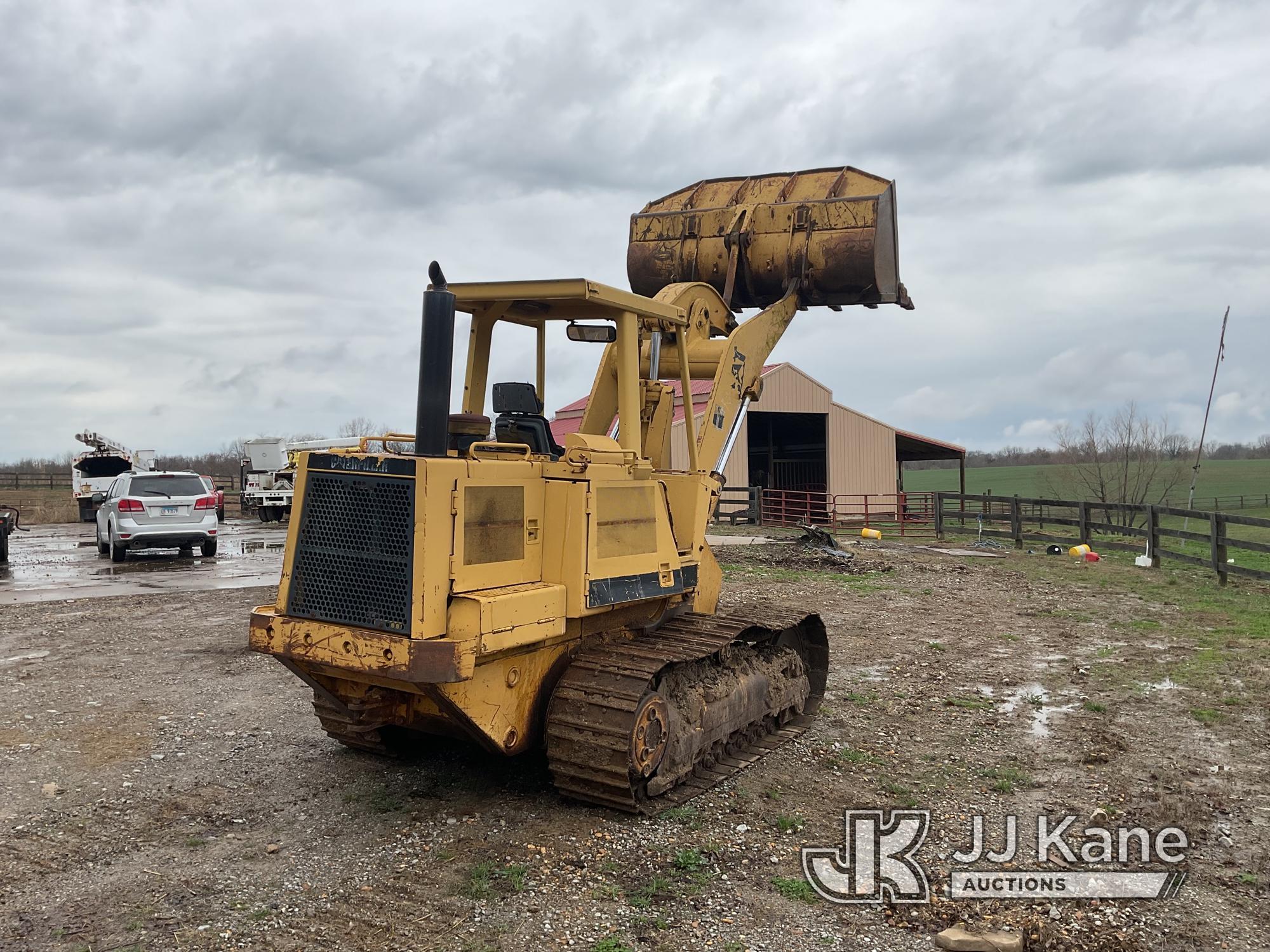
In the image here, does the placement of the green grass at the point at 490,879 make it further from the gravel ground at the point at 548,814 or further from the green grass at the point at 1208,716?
the green grass at the point at 1208,716

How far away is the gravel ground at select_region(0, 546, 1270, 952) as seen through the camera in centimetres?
422

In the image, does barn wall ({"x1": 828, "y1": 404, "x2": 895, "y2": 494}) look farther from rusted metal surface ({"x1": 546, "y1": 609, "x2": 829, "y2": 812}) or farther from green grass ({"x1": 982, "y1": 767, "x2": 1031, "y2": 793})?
rusted metal surface ({"x1": 546, "y1": 609, "x2": 829, "y2": 812})

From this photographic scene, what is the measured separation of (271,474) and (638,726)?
31.1 metres

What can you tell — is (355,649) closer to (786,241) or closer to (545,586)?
(545,586)

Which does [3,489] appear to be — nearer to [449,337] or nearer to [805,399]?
[805,399]

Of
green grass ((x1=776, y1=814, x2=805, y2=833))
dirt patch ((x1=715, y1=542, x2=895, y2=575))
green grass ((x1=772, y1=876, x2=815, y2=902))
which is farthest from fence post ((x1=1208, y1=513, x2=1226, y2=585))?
green grass ((x1=772, y1=876, x2=815, y2=902))

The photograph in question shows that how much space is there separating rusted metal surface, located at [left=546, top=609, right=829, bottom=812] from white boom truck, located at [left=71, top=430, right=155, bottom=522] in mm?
31057

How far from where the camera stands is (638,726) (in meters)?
5.27

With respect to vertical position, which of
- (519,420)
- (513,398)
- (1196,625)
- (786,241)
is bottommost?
(1196,625)

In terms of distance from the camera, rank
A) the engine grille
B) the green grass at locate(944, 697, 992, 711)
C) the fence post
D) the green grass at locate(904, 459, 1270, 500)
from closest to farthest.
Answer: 1. the engine grille
2. the green grass at locate(944, 697, 992, 711)
3. the fence post
4. the green grass at locate(904, 459, 1270, 500)

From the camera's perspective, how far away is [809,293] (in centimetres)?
877

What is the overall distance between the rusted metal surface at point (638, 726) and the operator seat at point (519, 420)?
1.36 m

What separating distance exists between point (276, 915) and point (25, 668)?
643 centimetres

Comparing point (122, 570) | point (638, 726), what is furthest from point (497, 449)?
point (122, 570)
